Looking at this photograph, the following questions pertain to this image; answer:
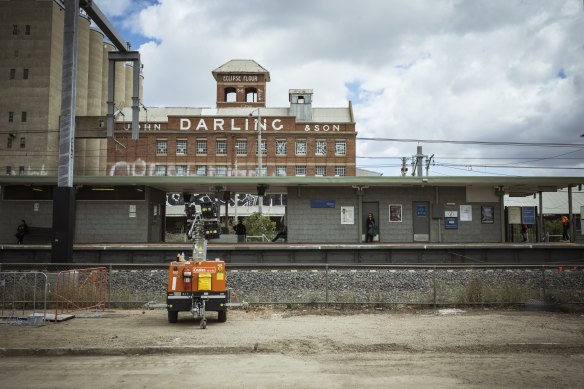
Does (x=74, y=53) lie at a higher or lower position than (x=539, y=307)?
higher

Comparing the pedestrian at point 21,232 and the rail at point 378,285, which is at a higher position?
the pedestrian at point 21,232

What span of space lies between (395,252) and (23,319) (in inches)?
592

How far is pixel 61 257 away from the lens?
1802cm

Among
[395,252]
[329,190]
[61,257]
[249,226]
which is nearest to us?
[61,257]

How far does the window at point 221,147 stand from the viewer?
208 ft

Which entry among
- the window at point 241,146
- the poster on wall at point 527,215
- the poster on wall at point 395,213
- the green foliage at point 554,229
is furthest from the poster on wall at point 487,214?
the window at point 241,146

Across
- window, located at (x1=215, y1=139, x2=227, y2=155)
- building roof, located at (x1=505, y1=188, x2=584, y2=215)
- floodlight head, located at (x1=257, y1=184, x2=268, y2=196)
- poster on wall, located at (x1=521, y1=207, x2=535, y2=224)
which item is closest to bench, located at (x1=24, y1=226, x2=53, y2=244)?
floodlight head, located at (x1=257, y1=184, x2=268, y2=196)

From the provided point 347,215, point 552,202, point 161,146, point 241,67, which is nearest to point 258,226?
point 347,215

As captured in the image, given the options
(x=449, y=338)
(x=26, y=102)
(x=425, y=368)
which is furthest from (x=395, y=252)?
(x=26, y=102)

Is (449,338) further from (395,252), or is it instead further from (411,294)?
(395,252)

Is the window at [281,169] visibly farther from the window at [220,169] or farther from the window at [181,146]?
the window at [181,146]

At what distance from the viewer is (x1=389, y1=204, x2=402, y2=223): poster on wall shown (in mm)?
25500

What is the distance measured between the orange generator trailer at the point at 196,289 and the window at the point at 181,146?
53.1m

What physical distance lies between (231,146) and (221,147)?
1.25m
